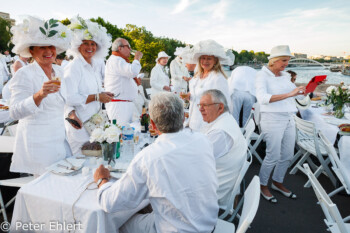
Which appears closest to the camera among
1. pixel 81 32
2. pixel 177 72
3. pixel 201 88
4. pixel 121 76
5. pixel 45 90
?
pixel 45 90

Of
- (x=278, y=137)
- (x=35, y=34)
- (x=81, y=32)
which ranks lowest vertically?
(x=278, y=137)

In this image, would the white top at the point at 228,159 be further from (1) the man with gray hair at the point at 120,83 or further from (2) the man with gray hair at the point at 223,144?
(1) the man with gray hair at the point at 120,83

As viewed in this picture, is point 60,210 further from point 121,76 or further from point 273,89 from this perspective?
point 273,89

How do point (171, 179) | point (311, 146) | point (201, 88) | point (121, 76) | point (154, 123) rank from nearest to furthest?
point (171, 179) < point (154, 123) < point (201, 88) < point (121, 76) < point (311, 146)

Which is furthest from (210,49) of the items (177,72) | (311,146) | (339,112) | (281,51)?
(177,72)

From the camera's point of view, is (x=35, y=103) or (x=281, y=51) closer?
(x=35, y=103)

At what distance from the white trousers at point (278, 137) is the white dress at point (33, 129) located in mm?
2562

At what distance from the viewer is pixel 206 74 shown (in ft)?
10.3

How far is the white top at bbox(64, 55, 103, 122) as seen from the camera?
245cm

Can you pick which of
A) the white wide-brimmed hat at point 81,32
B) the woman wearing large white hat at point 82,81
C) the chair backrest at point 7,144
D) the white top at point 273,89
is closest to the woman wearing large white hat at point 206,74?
the white top at point 273,89

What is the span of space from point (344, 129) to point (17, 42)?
4.16 metres

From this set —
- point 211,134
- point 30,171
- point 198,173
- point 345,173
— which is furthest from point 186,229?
point 345,173

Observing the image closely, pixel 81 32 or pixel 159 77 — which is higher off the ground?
pixel 81 32

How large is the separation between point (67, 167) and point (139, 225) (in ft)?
2.58
